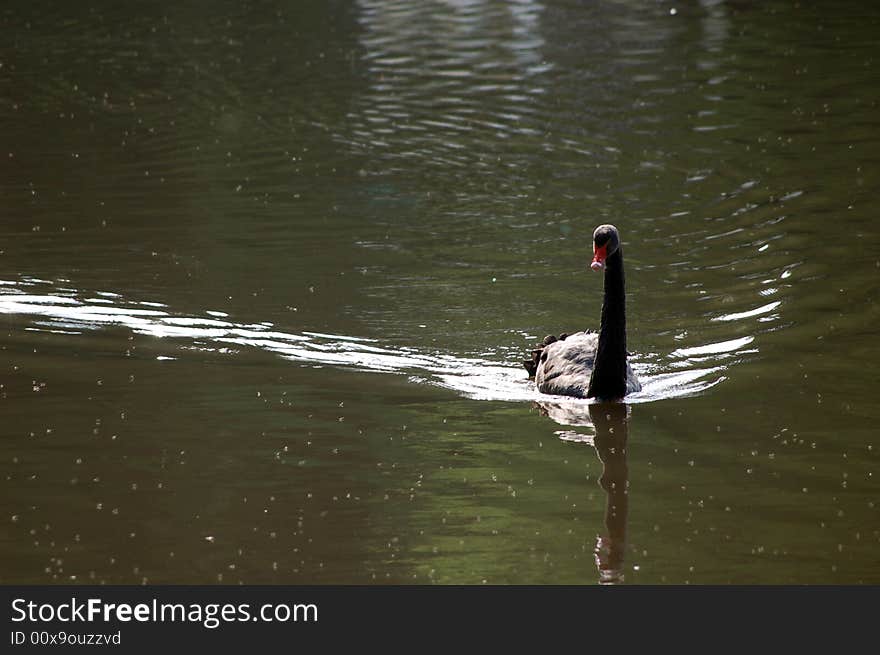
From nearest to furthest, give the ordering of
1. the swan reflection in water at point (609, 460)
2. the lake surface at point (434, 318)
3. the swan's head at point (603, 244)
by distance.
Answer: the swan reflection in water at point (609, 460), the lake surface at point (434, 318), the swan's head at point (603, 244)

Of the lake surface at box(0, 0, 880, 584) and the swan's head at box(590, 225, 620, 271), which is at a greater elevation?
the swan's head at box(590, 225, 620, 271)

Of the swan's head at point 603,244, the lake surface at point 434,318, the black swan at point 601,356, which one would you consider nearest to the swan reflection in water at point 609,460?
the lake surface at point 434,318

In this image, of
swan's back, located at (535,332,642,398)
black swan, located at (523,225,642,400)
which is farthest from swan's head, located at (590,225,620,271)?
swan's back, located at (535,332,642,398)

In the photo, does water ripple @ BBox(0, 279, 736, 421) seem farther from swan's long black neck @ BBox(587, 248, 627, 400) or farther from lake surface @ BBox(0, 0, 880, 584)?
swan's long black neck @ BBox(587, 248, 627, 400)

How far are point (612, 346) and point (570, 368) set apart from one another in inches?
20.6

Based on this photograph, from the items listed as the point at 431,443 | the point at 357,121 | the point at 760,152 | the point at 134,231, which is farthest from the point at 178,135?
the point at 431,443

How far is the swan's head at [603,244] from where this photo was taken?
9.03m

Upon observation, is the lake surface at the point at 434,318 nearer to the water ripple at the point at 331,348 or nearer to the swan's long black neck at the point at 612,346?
the water ripple at the point at 331,348

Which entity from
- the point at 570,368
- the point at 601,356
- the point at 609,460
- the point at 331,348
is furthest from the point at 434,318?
the point at 609,460

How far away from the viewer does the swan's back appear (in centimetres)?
940

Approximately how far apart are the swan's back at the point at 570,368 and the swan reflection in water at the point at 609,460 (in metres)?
0.14

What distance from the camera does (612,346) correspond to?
29.7 feet

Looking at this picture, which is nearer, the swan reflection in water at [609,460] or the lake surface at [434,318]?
the swan reflection in water at [609,460]
